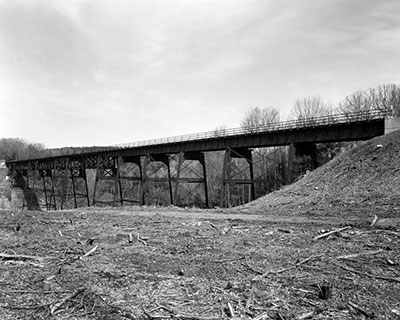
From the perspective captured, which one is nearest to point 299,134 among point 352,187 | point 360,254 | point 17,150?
point 352,187

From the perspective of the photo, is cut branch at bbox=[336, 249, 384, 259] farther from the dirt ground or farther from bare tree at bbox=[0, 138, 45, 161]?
bare tree at bbox=[0, 138, 45, 161]

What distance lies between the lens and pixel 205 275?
5.19m

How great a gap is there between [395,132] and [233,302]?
18055 mm

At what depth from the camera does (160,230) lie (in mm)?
9492

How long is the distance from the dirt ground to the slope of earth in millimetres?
4531

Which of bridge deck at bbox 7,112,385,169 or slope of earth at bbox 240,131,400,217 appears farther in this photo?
bridge deck at bbox 7,112,385,169

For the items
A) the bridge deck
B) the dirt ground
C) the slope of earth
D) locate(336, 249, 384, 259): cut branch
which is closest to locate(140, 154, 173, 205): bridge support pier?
the bridge deck

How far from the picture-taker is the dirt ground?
3965 millimetres

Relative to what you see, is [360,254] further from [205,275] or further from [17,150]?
[17,150]

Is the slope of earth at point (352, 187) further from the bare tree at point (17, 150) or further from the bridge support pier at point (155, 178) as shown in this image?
the bare tree at point (17, 150)

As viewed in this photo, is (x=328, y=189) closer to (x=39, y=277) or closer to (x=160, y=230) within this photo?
(x=160, y=230)

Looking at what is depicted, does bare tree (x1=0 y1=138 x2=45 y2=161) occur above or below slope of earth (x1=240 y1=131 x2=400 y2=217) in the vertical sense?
above

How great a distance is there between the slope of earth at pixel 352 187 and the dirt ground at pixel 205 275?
14.9ft

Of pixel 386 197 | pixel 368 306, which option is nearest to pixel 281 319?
pixel 368 306
